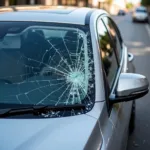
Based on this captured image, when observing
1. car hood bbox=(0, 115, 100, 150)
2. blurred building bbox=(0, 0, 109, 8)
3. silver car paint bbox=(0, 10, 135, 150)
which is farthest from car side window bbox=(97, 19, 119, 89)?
blurred building bbox=(0, 0, 109, 8)

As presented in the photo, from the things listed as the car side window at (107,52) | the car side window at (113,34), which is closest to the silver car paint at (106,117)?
the car side window at (107,52)

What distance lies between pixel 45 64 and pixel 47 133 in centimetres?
81

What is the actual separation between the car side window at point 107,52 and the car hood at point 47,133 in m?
0.91

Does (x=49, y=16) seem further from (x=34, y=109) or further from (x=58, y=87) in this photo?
(x=34, y=109)

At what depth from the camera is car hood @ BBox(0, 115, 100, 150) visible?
78.9 inches

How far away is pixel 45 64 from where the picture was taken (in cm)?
283

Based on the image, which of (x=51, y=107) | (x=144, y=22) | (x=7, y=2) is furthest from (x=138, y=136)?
(x=144, y=22)

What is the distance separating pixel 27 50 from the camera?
2938 millimetres

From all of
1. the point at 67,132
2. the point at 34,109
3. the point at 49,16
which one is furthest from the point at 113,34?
the point at 67,132

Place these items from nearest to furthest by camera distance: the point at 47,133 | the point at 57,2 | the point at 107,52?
the point at 47,133 < the point at 107,52 < the point at 57,2

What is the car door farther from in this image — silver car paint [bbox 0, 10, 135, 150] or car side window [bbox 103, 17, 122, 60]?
car side window [bbox 103, 17, 122, 60]

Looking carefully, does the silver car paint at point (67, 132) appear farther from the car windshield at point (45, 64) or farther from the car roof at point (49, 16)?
the car roof at point (49, 16)

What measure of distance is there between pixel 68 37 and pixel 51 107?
70cm

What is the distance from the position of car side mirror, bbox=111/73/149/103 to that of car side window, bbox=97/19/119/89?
0.30 m
